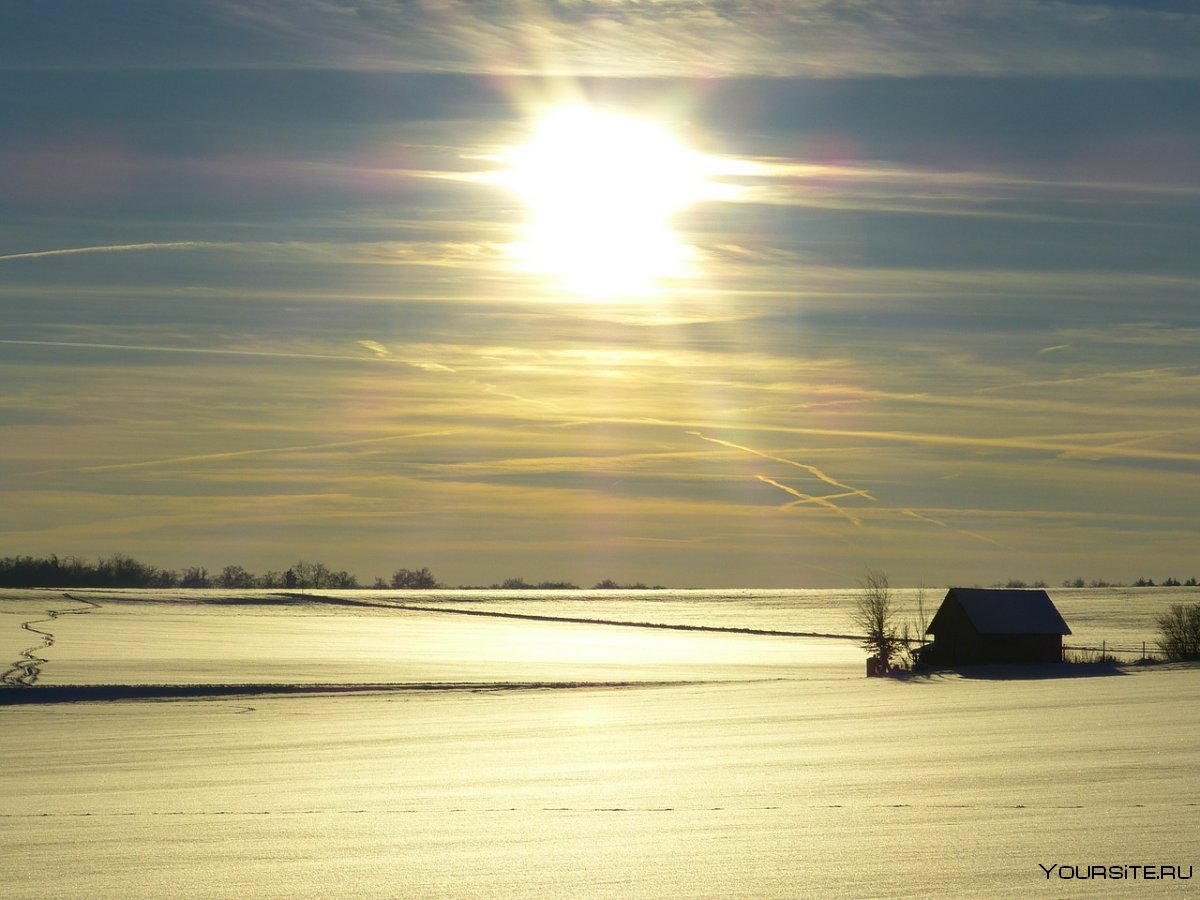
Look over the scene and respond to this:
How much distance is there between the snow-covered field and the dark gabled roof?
55.2 ft

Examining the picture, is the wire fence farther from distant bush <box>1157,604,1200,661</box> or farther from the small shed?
the small shed

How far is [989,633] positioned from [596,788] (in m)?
48.7

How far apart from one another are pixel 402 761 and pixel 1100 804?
35.2 ft

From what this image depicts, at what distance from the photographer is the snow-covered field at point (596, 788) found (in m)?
10.8

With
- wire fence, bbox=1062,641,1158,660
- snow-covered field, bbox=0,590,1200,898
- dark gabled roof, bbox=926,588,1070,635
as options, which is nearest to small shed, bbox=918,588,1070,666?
dark gabled roof, bbox=926,588,1070,635

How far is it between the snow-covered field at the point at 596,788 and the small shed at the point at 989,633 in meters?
16.6

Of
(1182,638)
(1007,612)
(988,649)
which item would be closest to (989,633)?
(988,649)

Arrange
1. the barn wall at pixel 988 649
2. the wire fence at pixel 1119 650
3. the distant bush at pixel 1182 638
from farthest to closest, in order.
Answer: the wire fence at pixel 1119 650
the distant bush at pixel 1182 638
the barn wall at pixel 988 649

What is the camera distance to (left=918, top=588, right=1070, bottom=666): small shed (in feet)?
203

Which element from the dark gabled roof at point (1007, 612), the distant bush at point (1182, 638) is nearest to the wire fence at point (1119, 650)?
the distant bush at point (1182, 638)

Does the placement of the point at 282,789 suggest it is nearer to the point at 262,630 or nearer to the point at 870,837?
the point at 870,837

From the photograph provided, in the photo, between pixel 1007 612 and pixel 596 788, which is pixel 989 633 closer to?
pixel 1007 612

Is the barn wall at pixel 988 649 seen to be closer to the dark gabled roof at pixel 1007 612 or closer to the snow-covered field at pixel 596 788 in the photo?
the dark gabled roof at pixel 1007 612

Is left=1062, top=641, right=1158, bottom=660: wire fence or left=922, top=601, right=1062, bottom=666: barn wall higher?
left=1062, top=641, right=1158, bottom=660: wire fence
